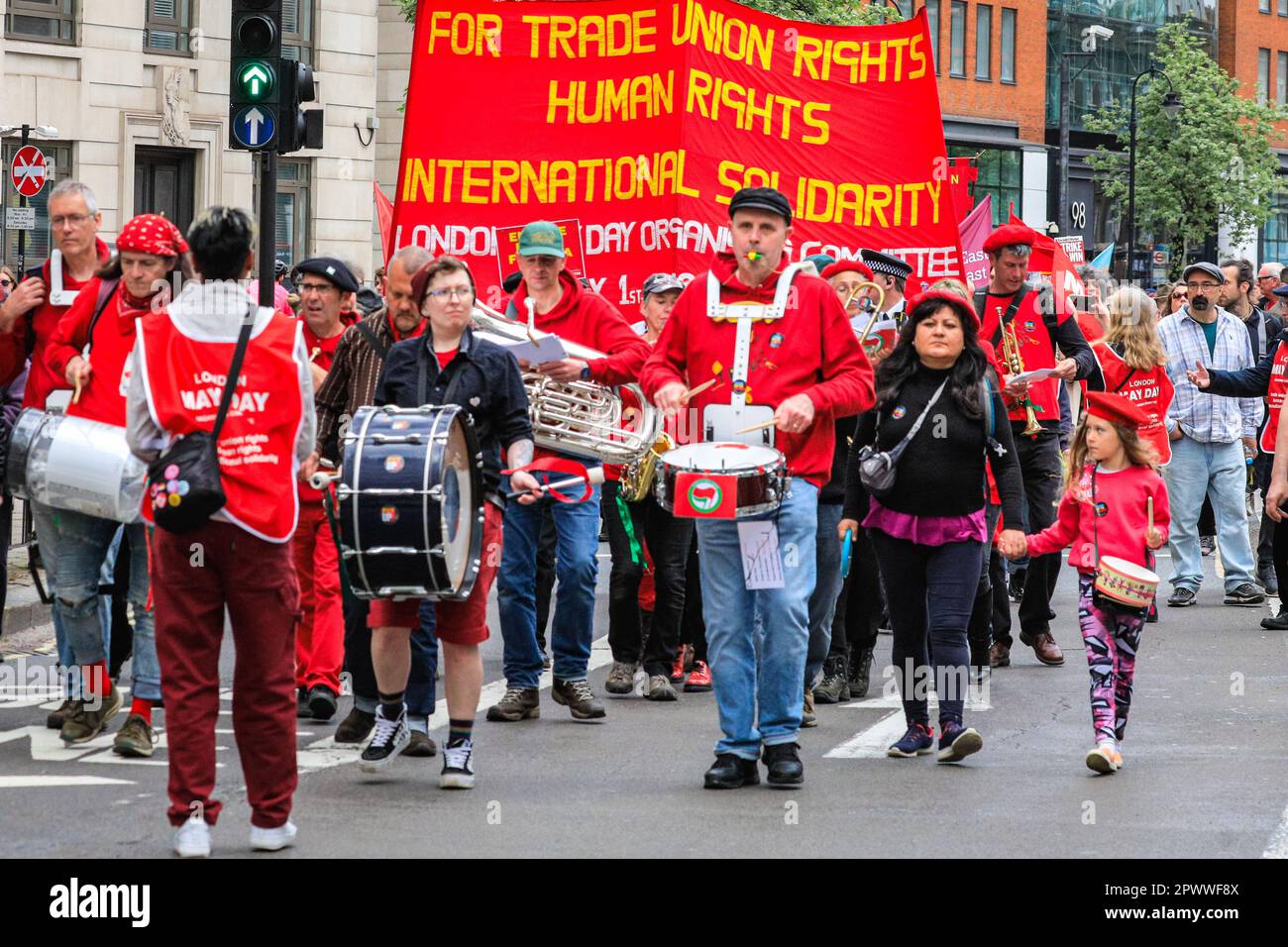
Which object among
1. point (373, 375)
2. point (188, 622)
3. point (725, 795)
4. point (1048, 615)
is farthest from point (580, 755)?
point (1048, 615)

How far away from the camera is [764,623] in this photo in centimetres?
795

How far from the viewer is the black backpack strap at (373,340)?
8672mm

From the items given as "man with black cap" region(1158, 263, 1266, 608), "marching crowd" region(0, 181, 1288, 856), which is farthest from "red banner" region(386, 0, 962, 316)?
"man with black cap" region(1158, 263, 1266, 608)

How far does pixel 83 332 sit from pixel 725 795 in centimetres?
314

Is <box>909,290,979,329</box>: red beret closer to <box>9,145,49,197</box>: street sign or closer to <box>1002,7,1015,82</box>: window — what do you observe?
<box>9,145,49,197</box>: street sign

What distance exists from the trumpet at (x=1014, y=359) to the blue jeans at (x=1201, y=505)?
3286 millimetres

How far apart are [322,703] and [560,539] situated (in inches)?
51.4

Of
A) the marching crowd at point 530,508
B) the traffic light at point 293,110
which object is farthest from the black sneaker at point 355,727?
the traffic light at point 293,110

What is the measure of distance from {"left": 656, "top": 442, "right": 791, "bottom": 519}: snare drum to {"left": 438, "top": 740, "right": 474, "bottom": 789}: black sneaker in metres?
1.14

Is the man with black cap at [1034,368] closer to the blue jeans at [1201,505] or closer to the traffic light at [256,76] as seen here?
the blue jeans at [1201,505]

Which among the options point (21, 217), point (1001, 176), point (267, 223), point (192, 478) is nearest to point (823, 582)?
point (192, 478)

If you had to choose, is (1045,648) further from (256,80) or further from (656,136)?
(256,80)

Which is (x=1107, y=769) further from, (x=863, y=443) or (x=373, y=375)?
(x=373, y=375)

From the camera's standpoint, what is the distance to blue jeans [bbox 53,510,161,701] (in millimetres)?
8602
